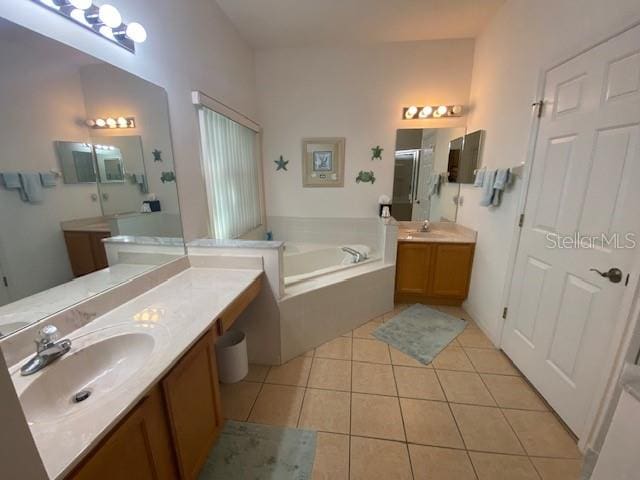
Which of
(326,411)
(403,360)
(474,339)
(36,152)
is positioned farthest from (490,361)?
(36,152)

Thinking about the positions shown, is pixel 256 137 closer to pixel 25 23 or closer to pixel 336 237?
pixel 336 237

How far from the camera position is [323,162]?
3.21 meters

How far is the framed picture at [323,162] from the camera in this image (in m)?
3.16

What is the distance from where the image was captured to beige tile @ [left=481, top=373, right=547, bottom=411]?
65.7 inches

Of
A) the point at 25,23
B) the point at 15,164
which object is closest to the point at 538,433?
the point at 15,164

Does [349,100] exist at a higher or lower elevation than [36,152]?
higher

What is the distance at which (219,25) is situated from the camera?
222cm

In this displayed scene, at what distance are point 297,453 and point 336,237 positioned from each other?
2.34 meters

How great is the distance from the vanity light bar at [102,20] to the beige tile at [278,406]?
6.99ft

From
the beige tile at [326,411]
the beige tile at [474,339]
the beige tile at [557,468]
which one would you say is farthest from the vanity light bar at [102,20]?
the beige tile at [474,339]

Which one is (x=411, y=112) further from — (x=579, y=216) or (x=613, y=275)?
(x=613, y=275)

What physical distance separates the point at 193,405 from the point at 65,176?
3.52 ft

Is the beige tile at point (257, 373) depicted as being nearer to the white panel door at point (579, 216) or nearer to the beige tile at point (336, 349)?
the beige tile at point (336, 349)

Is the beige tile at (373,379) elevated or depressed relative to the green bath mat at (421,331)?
depressed
